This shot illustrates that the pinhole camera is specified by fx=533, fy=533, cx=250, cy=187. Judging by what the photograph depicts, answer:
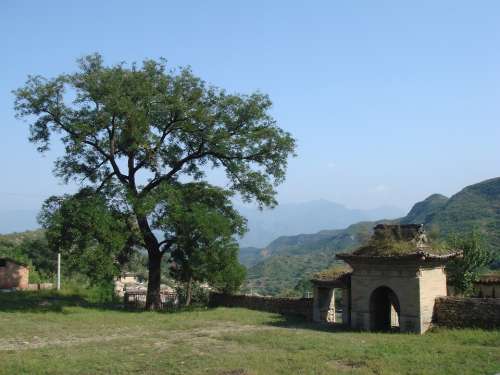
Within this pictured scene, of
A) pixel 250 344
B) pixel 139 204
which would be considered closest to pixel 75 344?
pixel 250 344

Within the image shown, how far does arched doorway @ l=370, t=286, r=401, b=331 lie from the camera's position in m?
23.6

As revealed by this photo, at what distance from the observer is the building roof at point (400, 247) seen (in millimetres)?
21875

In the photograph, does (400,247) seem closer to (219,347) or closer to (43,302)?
(219,347)

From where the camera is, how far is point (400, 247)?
2247 centimetres

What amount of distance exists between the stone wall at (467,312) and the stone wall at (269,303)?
791 centimetres

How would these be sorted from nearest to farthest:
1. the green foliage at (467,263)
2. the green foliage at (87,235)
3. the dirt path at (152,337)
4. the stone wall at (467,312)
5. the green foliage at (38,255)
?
1. the dirt path at (152,337)
2. the stone wall at (467,312)
3. the green foliage at (87,235)
4. the green foliage at (467,263)
5. the green foliage at (38,255)

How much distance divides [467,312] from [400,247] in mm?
3607

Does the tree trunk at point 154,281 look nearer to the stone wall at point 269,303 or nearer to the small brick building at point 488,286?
the stone wall at point 269,303

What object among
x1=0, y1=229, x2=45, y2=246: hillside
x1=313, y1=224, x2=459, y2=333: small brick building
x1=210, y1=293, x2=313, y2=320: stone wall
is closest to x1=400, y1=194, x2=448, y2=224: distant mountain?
x1=0, y1=229, x2=45, y2=246: hillside

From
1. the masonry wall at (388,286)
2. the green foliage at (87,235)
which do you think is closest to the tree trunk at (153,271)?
the green foliage at (87,235)

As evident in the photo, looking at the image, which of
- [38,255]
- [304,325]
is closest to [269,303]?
[304,325]

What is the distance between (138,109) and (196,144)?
4.29 meters

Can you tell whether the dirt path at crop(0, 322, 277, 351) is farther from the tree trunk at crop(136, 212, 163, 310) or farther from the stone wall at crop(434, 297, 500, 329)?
the tree trunk at crop(136, 212, 163, 310)

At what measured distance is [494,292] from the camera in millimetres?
30844
